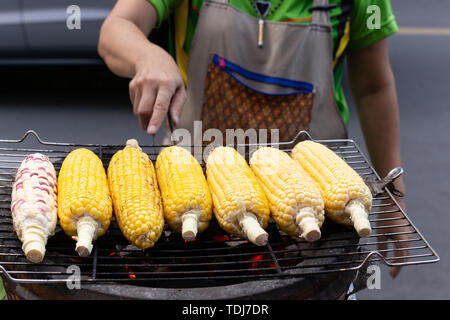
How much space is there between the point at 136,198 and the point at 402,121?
5266mm

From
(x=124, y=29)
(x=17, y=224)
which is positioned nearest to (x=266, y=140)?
(x=124, y=29)

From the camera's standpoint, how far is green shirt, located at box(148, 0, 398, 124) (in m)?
2.31

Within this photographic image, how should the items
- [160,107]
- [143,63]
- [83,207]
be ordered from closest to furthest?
1. [83,207]
2. [160,107]
3. [143,63]

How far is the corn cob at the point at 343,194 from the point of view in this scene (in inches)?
62.0

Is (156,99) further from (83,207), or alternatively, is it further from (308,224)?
(308,224)

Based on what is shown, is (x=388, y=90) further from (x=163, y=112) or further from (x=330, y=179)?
(x=163, y=112)

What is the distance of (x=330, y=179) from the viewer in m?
1.70

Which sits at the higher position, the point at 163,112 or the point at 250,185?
the point at 163,112

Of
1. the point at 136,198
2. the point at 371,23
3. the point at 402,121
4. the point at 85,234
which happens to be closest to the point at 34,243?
the point at 85,234

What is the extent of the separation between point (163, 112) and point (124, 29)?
2.05 ft

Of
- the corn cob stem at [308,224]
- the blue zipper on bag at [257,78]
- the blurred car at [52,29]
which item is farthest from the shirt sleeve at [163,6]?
the blurred car at [52,29]

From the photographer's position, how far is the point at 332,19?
236 centimetres

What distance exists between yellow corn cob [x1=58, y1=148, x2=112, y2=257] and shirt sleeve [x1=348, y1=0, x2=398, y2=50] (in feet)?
4.97

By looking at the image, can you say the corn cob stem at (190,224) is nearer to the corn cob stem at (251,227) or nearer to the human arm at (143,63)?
the corn cob stem at (251,227)
